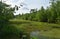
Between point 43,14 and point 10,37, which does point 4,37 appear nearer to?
point 10,37

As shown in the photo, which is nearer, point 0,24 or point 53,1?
point 0,24

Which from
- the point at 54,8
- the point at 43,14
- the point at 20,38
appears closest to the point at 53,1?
the point at 54,8

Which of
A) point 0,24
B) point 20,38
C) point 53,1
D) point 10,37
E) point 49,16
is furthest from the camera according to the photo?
point 49,16

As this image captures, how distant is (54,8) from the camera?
211 ft

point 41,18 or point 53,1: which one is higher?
point 53,1

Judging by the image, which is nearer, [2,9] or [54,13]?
[2,9]

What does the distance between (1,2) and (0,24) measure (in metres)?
0.82

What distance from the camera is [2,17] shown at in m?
7.18

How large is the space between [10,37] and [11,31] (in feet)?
1.80

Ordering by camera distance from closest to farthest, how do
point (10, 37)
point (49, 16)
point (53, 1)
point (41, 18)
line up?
point (10, 37) < point (53, 1) < point (49, 16) < point (41, 18)

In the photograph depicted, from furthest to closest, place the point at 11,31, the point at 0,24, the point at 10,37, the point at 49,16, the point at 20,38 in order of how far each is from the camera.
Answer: the point at 49,16
the point at 20,38
the point at 10,37
the point at 11,31
the point at 0,24

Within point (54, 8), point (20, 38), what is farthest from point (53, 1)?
point (20, 38)

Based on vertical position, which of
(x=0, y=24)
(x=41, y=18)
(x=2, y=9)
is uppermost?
(x=2, y=9)

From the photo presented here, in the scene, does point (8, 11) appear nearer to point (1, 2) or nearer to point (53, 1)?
point (1, 2)
